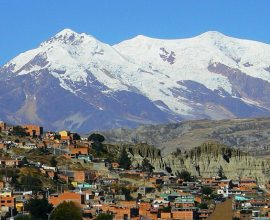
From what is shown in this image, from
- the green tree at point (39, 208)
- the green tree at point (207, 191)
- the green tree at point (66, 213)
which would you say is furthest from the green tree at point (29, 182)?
the green tree at point (66, 213)

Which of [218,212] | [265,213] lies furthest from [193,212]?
[218,212]

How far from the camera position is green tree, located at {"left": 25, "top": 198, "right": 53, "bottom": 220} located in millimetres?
88438

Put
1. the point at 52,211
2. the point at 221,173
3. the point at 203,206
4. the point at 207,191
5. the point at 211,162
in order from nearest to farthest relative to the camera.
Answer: the point at 52,211 < the point at 203,206 < the point at 207,191 < the point at 221,173 < the point at 211,162

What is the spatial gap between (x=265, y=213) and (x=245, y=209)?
4533mm

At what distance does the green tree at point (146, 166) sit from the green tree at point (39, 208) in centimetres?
4722

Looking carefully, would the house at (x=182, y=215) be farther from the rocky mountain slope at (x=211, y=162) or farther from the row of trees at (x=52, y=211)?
the rocky mountain slope at (x=211, y=162)

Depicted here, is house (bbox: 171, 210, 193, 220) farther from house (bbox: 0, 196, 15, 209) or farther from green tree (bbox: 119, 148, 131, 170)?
Answer: green tree (bbox: 119, 148, 131, 170)

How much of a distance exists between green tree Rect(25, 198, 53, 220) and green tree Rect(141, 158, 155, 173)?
47219 millimetres

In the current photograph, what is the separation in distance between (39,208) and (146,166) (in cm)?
5321

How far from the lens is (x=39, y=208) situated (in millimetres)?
89375

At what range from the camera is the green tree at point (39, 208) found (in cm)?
8844

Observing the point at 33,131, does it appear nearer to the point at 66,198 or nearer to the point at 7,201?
the point at 66,198

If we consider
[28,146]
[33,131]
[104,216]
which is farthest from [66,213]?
[33,131]

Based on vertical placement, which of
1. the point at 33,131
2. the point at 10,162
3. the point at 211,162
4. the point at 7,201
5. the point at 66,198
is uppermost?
the point at 33,131
